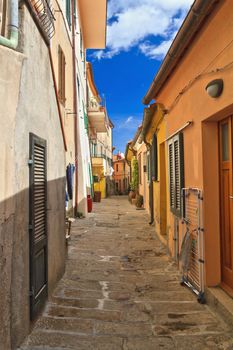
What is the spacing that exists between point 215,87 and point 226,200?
1508 mm

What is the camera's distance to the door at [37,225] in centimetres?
369

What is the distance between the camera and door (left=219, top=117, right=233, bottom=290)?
425cm

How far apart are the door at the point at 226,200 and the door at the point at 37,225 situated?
7.96ft

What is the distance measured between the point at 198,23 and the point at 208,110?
1166 mm

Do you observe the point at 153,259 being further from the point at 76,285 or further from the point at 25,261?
the point at 25,261

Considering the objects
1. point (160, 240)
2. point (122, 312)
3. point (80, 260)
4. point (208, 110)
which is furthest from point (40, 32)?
point (160, 240)

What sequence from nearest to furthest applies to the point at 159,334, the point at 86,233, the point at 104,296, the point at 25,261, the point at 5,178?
the point at 5,178
the point at 25,261
the point at 159,334
the point at 104,296
the point at 86,233

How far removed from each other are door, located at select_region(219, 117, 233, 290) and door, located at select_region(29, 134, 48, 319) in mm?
Result: 2425

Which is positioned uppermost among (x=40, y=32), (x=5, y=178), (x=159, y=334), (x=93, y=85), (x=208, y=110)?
(x=93, y=85)

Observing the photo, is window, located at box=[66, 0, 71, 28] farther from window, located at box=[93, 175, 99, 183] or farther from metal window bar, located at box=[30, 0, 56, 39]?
window, located at box=[93, 175, 99, 183]

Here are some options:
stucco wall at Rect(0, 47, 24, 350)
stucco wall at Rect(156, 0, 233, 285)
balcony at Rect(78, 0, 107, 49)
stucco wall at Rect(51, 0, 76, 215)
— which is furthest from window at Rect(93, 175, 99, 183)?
stucco wall at Rect(0, 47, 24, 350)

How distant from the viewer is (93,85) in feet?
98.6

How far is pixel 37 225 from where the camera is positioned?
13.3ft

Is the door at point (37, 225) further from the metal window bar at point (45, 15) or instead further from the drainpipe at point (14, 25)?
the metal window bar at point (45, 15)
